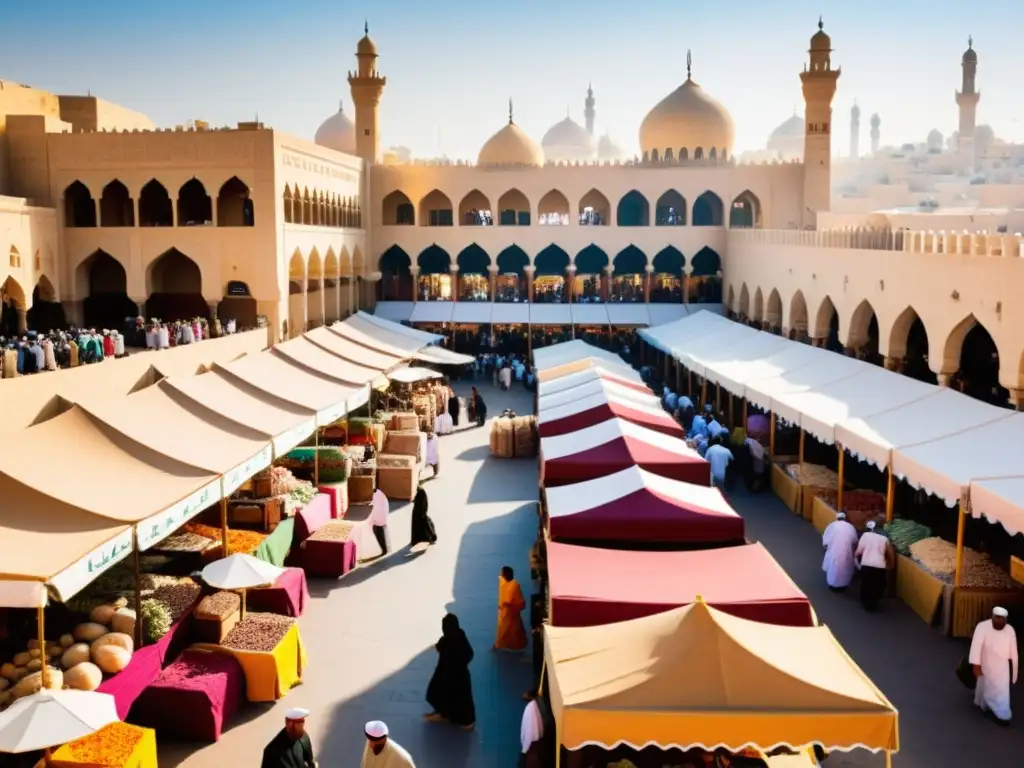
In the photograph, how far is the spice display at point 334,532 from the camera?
Result: 10.6 meters

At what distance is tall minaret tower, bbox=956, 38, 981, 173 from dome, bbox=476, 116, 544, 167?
40223 mm

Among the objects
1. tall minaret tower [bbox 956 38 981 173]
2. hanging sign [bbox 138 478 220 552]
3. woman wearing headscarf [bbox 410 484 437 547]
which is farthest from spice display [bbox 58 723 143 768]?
tall minaret tower [bbox 956 38 981 173]

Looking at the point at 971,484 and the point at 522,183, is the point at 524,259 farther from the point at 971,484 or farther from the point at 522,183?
the point at 971,484

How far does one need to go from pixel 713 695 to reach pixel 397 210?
1073 inches

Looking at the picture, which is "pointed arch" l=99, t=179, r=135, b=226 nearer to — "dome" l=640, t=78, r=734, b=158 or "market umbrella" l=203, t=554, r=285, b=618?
"market umbrella" l=203, t=554, r=285, b=618

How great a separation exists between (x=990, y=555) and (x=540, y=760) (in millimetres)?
5836

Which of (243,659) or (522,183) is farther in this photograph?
(522,183)

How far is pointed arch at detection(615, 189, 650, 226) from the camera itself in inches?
1238

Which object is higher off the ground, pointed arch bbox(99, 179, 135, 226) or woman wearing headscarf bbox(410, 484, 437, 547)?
pointed arch bbox(99, 179, 135, 226)

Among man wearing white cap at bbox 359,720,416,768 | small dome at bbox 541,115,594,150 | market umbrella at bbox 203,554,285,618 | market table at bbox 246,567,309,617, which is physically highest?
small dome at bbox 541,115,594,150

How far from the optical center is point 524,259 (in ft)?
102

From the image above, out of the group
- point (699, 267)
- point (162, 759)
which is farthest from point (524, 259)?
point (162, 759)

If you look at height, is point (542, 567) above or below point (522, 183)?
below

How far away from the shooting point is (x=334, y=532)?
10805mm
